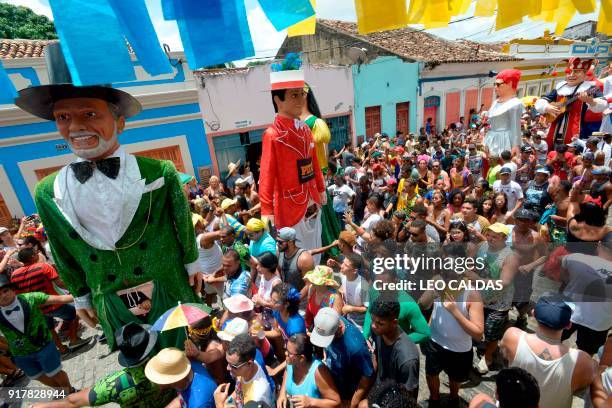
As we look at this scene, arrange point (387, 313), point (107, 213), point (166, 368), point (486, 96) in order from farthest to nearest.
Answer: point (486, 96) < point (387, 313) < point (166, 368) < point (107, 213)

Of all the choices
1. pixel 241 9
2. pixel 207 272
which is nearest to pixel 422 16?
pixel 241 9

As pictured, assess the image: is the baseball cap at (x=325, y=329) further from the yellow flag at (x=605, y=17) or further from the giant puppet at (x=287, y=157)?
the yellow flag at (x=605, y=17)

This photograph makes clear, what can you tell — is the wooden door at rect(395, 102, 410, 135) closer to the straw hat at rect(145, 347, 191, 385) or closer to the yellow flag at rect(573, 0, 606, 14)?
the yellow flag at rect(573, 0, 606, 14)

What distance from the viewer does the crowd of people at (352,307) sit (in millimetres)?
1938

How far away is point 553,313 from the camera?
188 centimetres

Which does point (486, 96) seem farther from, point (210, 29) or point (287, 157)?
point (210, 29)

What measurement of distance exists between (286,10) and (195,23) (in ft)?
1.55

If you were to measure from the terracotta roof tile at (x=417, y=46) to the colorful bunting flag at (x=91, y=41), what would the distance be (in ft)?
50.8

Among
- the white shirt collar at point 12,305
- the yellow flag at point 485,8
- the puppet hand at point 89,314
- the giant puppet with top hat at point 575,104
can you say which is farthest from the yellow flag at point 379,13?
the white shirt collar at point 12,305

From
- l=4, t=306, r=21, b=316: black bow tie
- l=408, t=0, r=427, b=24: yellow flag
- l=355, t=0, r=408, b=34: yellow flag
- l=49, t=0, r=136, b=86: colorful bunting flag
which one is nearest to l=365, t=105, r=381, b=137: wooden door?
l=408, t=0, r=427, b=24: yellow flag

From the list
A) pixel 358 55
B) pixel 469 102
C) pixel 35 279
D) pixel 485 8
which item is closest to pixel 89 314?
pixel 35 279

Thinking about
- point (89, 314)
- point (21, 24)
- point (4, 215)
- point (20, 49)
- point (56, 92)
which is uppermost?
point (21, 24)

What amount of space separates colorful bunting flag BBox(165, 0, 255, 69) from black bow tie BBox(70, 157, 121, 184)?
77 cm

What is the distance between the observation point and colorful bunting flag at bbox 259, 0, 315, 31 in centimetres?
168
